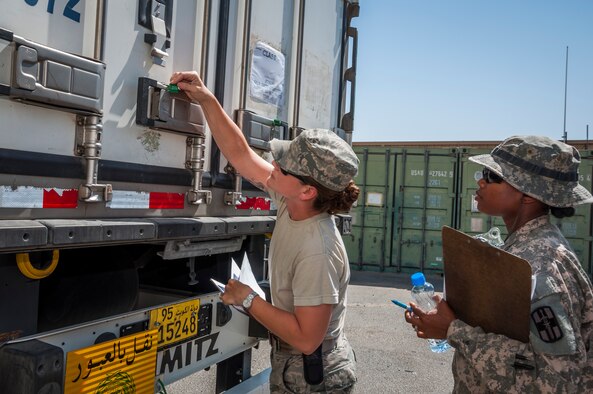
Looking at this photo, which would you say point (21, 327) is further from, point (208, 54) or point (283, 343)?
point (208, 54)

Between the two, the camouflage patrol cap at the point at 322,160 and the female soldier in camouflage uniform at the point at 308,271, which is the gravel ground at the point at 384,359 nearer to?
the female soldier in camouflage uniform at the point at 308,271

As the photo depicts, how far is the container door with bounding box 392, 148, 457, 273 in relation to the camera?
1202 cm

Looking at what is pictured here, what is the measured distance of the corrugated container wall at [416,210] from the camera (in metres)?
11.8

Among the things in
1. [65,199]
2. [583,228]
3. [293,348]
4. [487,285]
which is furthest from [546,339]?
[583,228]

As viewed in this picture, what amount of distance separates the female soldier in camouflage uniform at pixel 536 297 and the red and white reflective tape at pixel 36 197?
4.38ft

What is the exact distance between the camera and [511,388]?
A: 1879 mm

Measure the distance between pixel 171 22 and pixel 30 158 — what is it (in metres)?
0.89

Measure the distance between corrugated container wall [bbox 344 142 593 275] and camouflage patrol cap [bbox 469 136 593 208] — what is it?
9922 millimetres

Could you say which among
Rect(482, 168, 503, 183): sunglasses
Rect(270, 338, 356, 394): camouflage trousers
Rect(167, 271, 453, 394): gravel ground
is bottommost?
Rect(167, 271, 453, 394): gravel ground

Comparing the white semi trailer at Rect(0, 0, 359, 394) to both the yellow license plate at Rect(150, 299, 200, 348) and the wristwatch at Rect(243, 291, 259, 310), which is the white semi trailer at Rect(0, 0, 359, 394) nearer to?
the yellow license plate at Rect(150, 299, 200, 348)

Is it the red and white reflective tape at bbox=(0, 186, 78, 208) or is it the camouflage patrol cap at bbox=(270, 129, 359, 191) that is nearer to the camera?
the red and white reflective tape at bbox=(0, 186, 78, 208)

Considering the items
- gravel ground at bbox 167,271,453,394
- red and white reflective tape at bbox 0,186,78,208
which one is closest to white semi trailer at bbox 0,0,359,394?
red and white reflective tape at bbox 0,186,78,208

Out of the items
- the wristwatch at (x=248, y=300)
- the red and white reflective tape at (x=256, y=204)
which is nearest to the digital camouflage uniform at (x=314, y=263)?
the wristwatch at (x=248, y=300)

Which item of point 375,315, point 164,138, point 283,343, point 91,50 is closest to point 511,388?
point 283,343
